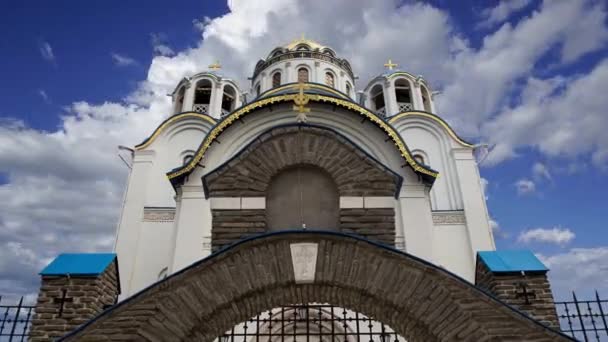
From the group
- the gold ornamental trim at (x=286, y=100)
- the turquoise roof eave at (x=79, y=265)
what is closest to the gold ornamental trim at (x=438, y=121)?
the gold ornamental trim at (x=286, y=100)

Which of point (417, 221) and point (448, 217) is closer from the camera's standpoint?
point (417, 221)

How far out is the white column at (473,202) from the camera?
45.5 feet

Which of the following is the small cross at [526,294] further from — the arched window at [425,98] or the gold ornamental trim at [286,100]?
the arched window at [425,98]

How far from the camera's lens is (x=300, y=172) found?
5.49 metres

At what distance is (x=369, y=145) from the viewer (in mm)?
10539

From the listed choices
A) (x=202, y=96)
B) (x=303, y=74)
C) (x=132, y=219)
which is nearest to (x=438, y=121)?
(x=303, y=74)

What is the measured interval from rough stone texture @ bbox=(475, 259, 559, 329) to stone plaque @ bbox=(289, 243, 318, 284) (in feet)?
7.75

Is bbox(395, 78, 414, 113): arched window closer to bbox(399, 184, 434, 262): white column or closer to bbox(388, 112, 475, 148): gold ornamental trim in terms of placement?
bbox(388, 112, 475, 148): gold ornamental trim

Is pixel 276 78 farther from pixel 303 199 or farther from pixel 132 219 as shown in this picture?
pixel 303 199

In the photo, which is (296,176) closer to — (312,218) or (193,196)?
(312,218)

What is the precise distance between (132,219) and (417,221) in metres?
9.93

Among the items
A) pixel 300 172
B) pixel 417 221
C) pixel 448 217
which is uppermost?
pixel 448 217

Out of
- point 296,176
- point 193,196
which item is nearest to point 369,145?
point 193,196

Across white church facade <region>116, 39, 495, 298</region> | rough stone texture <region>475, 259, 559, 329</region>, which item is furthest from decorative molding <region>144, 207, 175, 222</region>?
rough stone texture <region>475, 259, 559, 329</region>
